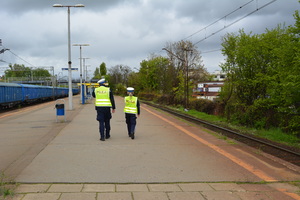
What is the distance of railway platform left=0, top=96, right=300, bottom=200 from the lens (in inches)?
161

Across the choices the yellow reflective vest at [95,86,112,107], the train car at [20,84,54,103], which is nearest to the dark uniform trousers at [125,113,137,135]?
the yellow reflective vest at [95,86,112,107]

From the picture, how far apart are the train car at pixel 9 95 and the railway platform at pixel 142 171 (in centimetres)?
1732

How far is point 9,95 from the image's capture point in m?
25.2

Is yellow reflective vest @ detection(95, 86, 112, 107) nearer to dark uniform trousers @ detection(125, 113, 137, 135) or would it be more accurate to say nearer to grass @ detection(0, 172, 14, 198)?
dark uniform trousers @ detection(125, 113, 137, 135)

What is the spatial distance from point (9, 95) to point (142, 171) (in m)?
23.5

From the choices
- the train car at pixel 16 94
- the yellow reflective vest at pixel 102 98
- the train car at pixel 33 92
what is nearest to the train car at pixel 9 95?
the train car at pixel 16 94

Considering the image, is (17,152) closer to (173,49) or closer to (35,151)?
(35,151)

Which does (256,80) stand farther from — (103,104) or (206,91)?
(206,91)

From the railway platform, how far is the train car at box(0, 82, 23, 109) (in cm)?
1732

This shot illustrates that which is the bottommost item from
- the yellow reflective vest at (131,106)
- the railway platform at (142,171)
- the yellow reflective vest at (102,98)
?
→ the railway platform at (142,171)

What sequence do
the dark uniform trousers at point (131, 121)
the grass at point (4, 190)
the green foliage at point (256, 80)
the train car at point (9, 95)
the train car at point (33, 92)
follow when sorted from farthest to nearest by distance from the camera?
the train car at point (33, 92)
the train car at point (9, 95)
the green foliage at point (256, 80)
the dark uniform trousers at point (131, 121)
the grass at point (4, 190)

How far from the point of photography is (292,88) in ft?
28.8

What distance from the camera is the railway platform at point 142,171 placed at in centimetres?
410

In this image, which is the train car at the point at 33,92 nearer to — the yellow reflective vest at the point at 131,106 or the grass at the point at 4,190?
the yellow reflective vest at the point at 131,106
